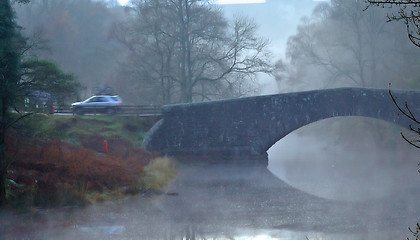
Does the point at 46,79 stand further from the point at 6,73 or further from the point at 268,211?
the point at 268,211

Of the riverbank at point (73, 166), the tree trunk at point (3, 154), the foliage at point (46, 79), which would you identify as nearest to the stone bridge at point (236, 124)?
the riverbank at point (73, 166)

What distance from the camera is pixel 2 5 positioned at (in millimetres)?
14648

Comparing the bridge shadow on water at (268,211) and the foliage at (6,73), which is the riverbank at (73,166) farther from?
the bridge shadow on water at (268,211)

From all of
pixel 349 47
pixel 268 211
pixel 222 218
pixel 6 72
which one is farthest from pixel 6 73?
pixel 349 47

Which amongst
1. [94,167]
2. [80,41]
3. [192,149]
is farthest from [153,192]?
[80,41]

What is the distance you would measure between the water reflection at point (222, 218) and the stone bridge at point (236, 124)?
7.39 metres

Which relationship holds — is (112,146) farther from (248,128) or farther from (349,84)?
(349,84)

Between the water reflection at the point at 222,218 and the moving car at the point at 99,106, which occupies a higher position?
the moving car at the point at 99,106

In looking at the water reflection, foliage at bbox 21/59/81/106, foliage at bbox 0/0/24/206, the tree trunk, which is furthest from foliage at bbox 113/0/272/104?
the tree trunk

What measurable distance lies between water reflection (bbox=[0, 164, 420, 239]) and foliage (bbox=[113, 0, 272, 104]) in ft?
46.6

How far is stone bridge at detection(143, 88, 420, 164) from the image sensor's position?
26.5 m

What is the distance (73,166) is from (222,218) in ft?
19.2

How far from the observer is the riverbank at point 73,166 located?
15383 millimetres

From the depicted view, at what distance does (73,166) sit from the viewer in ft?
60.1
